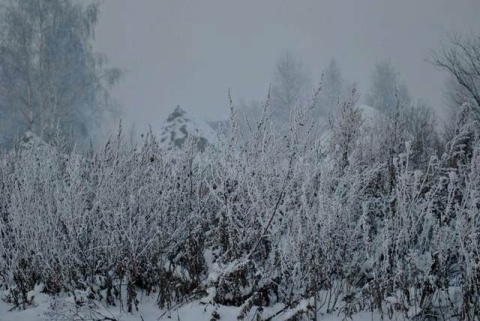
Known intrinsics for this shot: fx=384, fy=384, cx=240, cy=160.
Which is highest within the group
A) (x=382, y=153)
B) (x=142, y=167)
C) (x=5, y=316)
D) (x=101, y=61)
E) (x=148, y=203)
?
(x=101, y=61)

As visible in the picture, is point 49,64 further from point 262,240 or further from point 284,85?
point 262,240

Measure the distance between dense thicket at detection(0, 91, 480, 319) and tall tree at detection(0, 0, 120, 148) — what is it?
11.9 metres

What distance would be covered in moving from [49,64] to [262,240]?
618 inches

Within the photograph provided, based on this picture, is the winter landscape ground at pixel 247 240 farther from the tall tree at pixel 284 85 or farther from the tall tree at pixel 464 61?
the tall tree at pixel 284 85

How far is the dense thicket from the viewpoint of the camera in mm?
2361

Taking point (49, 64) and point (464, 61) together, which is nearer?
point (464, 61)

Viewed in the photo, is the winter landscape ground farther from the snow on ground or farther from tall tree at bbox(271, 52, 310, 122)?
tall tree at bbox(271, 52, 310, 122)

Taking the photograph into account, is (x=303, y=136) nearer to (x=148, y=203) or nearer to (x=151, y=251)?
(x=148, y=203)

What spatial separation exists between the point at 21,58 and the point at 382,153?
14.3 meters

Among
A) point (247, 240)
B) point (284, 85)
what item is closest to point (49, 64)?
point (284, 85)

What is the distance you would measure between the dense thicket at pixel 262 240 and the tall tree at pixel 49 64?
11878 mm

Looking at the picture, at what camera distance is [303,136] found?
2.65m

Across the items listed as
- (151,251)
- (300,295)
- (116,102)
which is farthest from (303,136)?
(116,102)

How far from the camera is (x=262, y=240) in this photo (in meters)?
2.77
